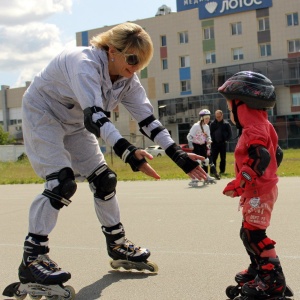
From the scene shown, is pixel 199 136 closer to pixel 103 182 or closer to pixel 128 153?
pixel 103 182

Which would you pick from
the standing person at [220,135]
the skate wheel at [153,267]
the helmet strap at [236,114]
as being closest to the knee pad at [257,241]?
the helmet strap at [236,114]

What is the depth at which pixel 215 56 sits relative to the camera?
5550cm

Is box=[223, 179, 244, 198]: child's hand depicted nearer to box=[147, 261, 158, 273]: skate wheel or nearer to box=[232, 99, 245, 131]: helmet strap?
box=[232, 99, 245, 131]: helmet strap

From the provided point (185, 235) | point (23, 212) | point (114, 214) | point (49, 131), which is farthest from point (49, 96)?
point (23, 212)

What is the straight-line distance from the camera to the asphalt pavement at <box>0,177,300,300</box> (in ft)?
12.5

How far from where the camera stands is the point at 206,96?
5528cm

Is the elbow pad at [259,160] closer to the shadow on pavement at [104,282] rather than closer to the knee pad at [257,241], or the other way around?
the knee pad at [257,241]

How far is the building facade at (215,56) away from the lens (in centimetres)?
5106

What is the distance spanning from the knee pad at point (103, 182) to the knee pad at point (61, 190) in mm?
418

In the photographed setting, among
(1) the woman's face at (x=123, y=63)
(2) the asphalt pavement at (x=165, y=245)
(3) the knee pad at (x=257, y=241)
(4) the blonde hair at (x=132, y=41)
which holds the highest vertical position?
(4) the blonde hair at (x=132, y=41)

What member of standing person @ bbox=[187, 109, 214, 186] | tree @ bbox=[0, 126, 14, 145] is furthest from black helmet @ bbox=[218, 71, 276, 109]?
tree @ bbox=[0, 126, 14, 145]

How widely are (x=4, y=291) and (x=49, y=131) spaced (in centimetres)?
114

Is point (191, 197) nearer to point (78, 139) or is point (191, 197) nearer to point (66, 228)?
point (66, 228)

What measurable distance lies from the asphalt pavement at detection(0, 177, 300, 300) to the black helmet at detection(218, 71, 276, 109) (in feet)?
4.18
